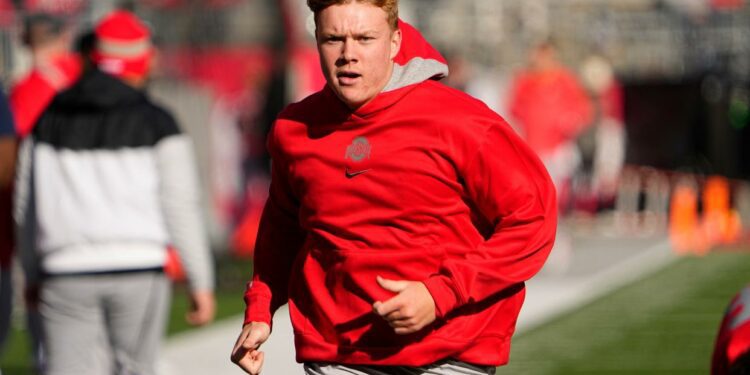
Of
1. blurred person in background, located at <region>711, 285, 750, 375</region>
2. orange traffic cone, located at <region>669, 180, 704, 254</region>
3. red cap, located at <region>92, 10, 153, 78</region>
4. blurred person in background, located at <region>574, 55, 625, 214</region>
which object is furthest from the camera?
blurred person in background, located at <region>574, 55, 625, 214</region>

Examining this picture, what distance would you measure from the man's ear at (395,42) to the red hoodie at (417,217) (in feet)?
0.12

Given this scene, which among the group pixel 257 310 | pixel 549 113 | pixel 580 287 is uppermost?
pixel 257 310

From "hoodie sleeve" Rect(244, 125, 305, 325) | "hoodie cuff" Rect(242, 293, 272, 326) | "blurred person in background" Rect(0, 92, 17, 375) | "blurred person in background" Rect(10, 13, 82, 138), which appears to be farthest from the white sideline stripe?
"hoodie cuff" Rect(242, 293, 272, 326)

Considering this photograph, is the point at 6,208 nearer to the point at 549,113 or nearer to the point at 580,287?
the point at 580,287

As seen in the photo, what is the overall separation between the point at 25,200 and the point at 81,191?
0.37 m

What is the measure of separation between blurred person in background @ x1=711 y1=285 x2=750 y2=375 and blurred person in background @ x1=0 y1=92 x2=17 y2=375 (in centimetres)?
259

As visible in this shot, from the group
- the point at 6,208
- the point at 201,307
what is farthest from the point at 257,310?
the point at 6,208

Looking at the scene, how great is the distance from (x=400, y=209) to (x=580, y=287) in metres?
12.2

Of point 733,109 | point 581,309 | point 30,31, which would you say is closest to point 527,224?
point 30,31

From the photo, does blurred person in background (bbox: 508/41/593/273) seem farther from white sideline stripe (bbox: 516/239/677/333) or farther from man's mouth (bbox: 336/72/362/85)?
man's mouth (bbox: 336/72/362/85)

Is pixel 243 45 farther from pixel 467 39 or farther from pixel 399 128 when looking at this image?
pixel 399 128

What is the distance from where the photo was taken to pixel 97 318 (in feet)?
24.4

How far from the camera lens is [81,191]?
24.2 feet

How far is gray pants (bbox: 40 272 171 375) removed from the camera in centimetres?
737
